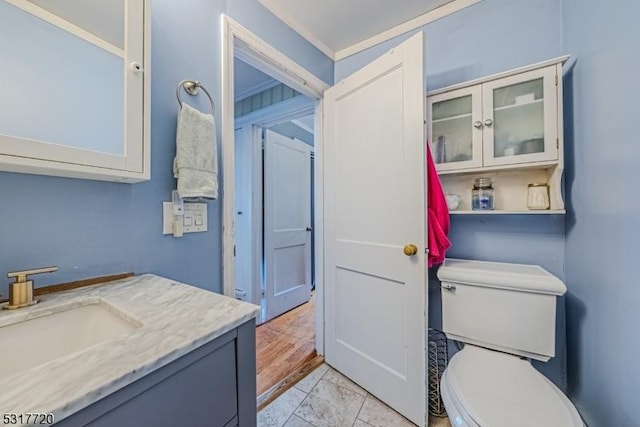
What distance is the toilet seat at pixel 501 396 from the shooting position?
829 mm

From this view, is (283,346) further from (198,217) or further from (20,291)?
(20,291)

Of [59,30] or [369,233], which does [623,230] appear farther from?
[59,30]

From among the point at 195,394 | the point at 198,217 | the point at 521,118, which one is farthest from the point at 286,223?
the point at 195,394

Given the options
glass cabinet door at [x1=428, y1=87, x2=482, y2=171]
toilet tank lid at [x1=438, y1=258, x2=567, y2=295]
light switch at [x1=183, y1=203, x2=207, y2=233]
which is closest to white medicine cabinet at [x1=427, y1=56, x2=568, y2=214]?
glass cabinet door at [x1=428, y1=87, x2=482, y2=171]

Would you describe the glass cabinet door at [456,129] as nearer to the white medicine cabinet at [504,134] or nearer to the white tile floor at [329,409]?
the white medicine cabinet at [504,134]

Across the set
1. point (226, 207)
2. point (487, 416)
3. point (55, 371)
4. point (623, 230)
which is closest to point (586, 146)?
point (623, 230)

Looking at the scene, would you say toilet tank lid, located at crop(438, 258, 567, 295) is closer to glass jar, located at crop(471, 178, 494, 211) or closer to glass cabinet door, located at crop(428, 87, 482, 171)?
glass jar, located at crop(471, 178, 494, 211)

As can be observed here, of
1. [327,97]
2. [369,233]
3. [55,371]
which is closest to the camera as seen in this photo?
[55,371]

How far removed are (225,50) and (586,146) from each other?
1.63 metres

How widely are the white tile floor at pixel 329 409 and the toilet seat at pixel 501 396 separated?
0.46m

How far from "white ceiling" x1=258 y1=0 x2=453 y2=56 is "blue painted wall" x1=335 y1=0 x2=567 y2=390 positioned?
0.54ft

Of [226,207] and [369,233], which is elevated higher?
[226,207]

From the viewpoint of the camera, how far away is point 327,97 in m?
1.81

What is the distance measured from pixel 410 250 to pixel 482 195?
53 centimetres
